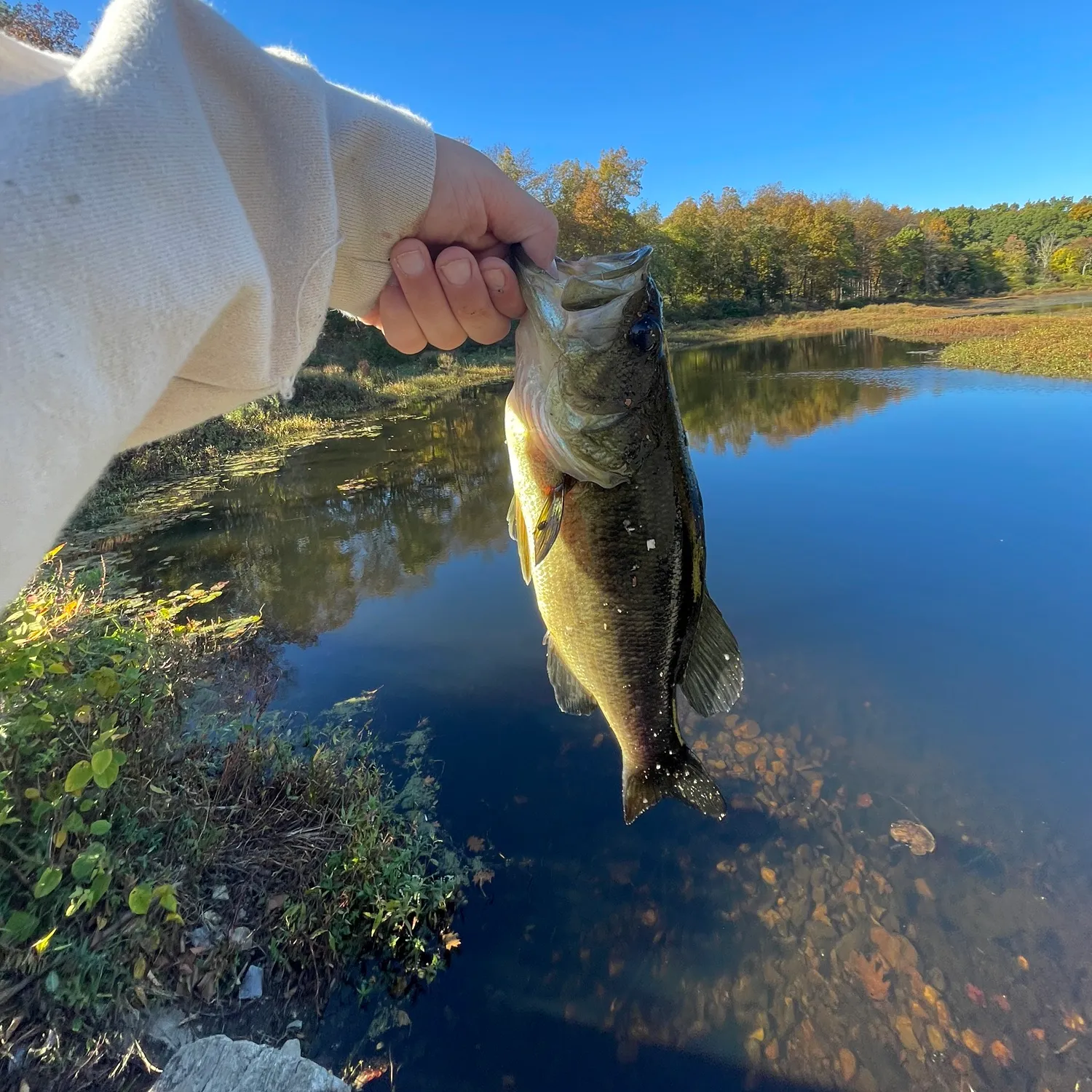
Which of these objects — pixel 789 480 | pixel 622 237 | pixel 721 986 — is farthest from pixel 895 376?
pixel 622 237

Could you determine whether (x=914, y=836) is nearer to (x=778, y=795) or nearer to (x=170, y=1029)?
(x=778, y=795)

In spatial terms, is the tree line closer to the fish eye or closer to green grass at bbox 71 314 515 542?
green grass at bbox 71 314 515 542

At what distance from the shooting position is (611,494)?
2.00 m

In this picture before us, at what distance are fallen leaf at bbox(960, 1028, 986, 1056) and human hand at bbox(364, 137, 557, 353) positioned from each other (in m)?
4.04

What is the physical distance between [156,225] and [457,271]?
39.2 inches

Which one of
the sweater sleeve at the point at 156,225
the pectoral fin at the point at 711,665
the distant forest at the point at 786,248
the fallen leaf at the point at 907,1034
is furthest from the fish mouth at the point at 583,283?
the distant forest at the point at 786,248

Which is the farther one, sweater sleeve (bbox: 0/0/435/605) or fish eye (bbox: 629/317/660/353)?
fish eye (bbox: 629/317/660/353)

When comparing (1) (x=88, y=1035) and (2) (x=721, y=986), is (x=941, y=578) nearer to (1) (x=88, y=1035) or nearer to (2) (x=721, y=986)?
(2) (x=721, y=986)

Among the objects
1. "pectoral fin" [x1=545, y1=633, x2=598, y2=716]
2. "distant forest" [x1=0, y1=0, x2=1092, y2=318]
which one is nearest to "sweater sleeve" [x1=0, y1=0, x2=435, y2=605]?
"pectoral fin" [x1=545, y1=633, x2=598, y2=716]

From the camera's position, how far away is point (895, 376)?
21438 millimetres

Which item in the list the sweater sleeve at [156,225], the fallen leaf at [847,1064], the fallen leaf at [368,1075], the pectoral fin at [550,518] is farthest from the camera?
the fallen leaf at [847,1064]

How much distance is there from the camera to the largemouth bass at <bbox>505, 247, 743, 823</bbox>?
6.30ft

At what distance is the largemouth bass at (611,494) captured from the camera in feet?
6.30

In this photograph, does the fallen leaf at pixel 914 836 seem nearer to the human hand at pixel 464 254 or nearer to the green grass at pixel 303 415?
the human hand at pixel 464 254
